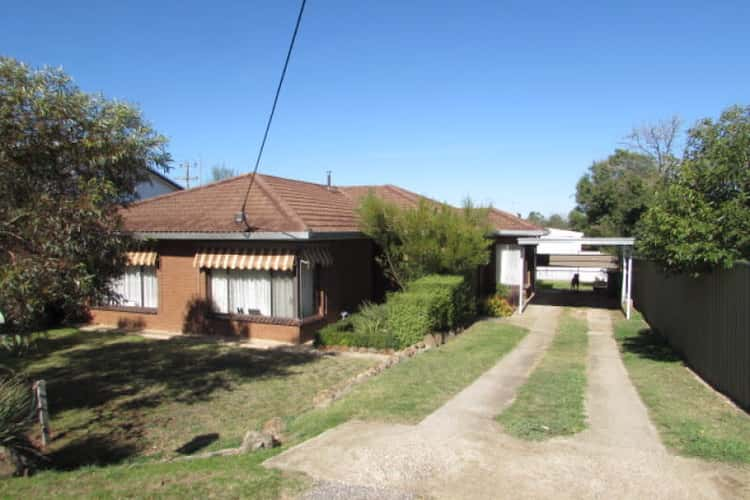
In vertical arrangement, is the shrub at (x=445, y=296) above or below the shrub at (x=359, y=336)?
above

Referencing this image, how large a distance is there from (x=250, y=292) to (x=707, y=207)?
11.0 meters

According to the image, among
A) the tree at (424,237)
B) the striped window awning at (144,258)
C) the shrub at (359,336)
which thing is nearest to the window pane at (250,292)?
the shrub at (359,336)

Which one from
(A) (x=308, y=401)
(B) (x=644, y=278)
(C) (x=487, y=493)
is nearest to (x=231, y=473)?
(C) (x=487, y=493)

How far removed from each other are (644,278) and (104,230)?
1833 centimetres

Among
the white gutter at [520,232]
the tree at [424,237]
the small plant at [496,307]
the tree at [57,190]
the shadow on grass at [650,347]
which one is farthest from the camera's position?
the small plant at [496,307]

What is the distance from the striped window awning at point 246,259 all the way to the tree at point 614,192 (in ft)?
113

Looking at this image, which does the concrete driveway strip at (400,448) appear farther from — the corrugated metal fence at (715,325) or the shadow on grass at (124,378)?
the corrugated metal fence at (715,325)

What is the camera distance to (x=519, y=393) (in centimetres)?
860

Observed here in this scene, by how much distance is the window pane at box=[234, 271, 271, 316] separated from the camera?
14.4 meters

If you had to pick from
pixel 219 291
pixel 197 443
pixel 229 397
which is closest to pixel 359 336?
pixel 229 397

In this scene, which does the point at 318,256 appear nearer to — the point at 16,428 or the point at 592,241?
the point at 16,428

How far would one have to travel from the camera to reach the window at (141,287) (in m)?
16.2

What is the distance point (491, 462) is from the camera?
5.52 metres

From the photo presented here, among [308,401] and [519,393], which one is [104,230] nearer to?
[308,401]
